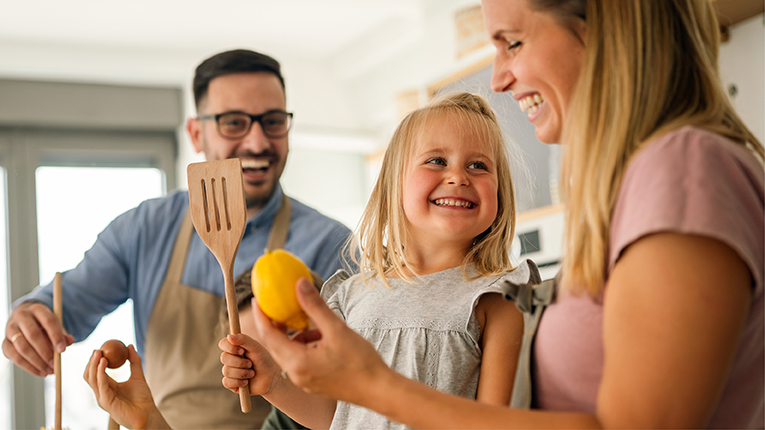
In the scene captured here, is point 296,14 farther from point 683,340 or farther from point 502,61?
point 683,340

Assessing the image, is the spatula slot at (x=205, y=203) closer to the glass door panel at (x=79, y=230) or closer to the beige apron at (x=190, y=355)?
the beige apron at (x=190, y=355)

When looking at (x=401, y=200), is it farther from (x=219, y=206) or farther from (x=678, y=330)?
(x=678, y=330)

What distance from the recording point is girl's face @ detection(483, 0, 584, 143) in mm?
678

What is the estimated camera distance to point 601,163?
62 cm

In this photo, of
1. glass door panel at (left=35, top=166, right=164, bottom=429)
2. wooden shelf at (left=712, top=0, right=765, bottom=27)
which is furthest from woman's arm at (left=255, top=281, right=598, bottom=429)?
glass door panel at (left=35, top=166, right=164, bottom=429)

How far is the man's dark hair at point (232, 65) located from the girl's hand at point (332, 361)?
124 centimetres

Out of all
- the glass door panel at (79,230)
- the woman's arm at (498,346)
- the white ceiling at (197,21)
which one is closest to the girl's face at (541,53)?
the woman's arm at (498,346)

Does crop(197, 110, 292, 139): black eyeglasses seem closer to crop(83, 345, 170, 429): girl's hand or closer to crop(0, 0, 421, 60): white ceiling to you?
crop(83, 345, 170, 429): girl's hand

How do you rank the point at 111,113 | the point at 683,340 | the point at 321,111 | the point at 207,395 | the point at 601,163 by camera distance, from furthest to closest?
the point at 321,111 → the point at 111,113 → the point at 207,395 → the point at 601,163 → the point at 683,340

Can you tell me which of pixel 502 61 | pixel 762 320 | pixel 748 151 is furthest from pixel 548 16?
pixel 762 320

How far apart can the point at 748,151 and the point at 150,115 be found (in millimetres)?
3822

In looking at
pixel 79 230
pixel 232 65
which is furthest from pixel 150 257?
pixel 79 230

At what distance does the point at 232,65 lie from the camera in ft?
5.79

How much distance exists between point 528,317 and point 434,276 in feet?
1.17
